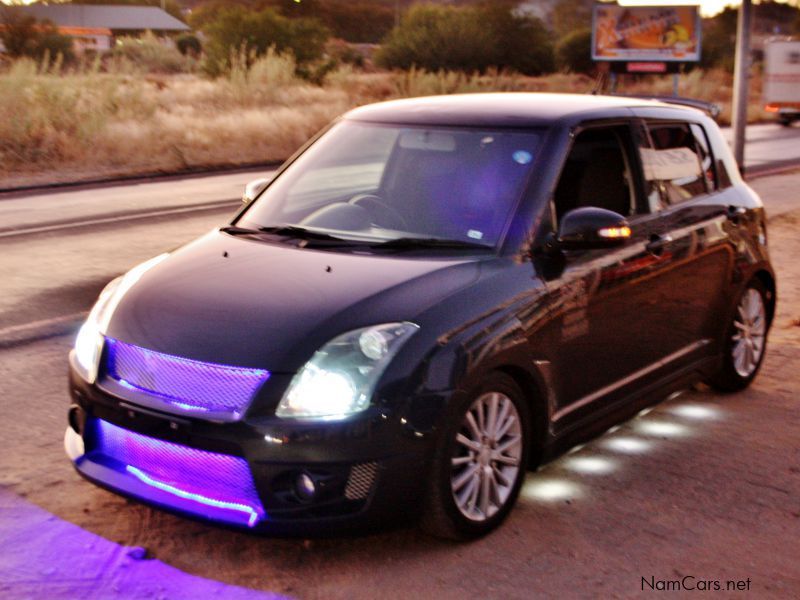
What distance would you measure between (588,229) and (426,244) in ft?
2.20

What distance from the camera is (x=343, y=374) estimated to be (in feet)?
13.2

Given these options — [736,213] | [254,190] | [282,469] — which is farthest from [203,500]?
[736,213]

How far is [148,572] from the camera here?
13.5 ft

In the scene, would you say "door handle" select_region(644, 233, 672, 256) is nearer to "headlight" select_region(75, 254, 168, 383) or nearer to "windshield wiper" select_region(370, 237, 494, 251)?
"windshield wiper" select_region(370, 237, 494, 251)

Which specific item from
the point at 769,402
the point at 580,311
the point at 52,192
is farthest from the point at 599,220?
the point at 52,192

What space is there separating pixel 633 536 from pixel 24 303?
576 centimetres

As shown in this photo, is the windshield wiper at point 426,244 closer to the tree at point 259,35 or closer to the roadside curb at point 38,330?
the roadside curb at point 38,330

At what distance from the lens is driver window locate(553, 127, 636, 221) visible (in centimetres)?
512

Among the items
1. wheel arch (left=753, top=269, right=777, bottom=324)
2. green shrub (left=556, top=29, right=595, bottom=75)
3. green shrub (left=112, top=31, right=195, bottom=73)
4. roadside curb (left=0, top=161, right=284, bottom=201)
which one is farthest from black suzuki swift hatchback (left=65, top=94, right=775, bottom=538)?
green shrub (left=556, top=29, right=595, bottom=75)

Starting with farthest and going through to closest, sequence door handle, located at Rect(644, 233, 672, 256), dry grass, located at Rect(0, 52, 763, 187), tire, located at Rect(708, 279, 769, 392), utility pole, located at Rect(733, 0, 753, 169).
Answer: dry grass, located at Rect(0, 52, 763, 187) → utility pole, located at Rect(733, 0, 753, 169) → tire, located at Rect(708, 279, 769, 392) → door handle, located at Rect(644, 233, 672, 256)

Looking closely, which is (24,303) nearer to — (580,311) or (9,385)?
(9,385)

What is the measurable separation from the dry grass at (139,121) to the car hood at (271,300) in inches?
547

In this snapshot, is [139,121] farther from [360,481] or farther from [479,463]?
[360,481]

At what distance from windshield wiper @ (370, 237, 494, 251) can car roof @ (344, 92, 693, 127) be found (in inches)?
26.8
